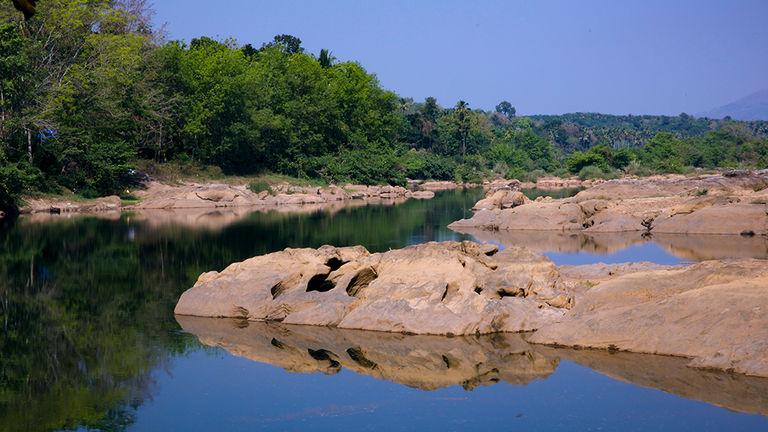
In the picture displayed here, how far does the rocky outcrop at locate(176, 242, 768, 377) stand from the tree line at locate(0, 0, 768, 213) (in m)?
29.1

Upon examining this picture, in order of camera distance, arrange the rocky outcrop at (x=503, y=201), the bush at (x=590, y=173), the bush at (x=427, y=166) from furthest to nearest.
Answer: the bush at (x=590, y=173)
the bush at (x=427, y=166)
the rocky outcrop at (x=503, y=201)

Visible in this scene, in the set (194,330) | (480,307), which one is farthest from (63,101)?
(480,307)

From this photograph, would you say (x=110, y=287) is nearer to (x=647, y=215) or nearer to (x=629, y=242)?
(x=629, y=242)

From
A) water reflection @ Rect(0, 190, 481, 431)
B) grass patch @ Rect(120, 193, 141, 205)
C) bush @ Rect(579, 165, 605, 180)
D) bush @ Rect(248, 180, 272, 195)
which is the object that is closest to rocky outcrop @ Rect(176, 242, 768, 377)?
water reflection @ Rect(0, 190, 481, 431)

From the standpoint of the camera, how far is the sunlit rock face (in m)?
17.2

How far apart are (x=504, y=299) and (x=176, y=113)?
156 feet

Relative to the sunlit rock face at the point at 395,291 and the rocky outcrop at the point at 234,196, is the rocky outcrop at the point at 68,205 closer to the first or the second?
the rocky outcrop at the point at 234,196

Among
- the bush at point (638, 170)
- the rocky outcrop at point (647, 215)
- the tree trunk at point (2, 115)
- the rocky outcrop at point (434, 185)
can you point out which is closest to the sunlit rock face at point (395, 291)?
the rocky outcrop at point (647, 215)

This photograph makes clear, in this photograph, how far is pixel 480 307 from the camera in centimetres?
1728

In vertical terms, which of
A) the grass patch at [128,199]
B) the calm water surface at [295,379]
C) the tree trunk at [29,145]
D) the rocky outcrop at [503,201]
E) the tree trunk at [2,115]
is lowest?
the calm water surface at [295,379]

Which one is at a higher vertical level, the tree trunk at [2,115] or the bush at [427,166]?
the tree trunk at [2,115]

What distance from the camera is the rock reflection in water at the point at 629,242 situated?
2923 centimetres

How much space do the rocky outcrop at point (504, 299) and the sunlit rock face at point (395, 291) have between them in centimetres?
2

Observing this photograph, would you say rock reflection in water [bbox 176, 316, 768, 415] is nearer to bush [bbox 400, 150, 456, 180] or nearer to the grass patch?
the grass patch
